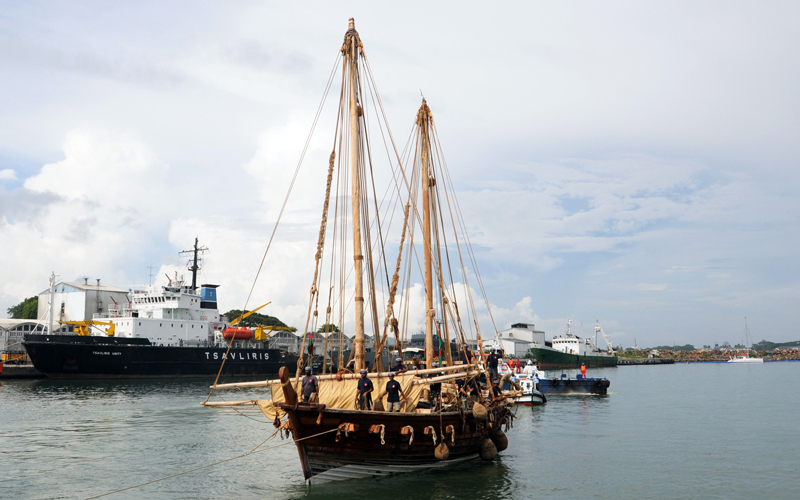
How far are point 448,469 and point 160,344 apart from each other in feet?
200

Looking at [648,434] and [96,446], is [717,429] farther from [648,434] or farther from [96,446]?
[96,446]

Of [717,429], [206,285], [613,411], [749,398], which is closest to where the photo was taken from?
[717,429]

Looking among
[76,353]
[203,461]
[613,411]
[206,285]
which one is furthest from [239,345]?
[203,461]

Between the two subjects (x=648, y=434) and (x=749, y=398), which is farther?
(x=749, y=398)

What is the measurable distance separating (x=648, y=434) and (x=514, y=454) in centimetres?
1058

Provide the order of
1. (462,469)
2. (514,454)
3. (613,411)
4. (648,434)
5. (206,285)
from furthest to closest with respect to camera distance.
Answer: (206,285) → (613,411) → (648,434) → (514,454) → (462,469)

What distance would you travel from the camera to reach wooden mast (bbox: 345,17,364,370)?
70.3 feet

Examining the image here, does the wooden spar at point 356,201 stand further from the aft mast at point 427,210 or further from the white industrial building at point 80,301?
the white industrial building at point 80,301

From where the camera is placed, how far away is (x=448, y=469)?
21891mm

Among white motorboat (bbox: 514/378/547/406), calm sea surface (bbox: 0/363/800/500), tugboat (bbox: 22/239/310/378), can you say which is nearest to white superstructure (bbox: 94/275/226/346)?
tugboat (bbox: 22/239/310/378)

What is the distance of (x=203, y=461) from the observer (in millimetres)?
24578

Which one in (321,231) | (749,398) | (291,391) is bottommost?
(749,398)

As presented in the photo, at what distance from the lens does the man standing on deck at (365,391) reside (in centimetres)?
Result: 1925

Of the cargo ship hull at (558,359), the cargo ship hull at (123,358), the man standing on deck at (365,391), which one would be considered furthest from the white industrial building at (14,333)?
the cargo ship hull at (558,359)
